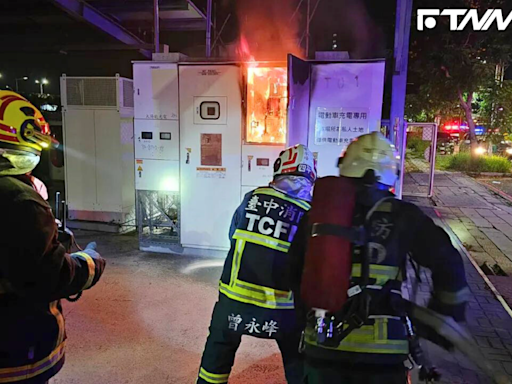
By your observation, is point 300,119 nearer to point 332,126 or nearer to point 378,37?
point 332,126

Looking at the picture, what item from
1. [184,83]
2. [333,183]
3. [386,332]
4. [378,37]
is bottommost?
[386,332]

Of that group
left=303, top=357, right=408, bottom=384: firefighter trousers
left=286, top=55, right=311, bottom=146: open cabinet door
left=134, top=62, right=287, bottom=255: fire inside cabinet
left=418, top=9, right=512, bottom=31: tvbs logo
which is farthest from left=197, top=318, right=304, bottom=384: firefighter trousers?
left=418, top=9, right=512, bottom=31: tvbs logo

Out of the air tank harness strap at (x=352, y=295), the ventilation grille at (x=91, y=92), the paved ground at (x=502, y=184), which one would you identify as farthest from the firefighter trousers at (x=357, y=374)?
the paved ground at (x=502, y=184)

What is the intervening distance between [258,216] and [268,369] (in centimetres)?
177

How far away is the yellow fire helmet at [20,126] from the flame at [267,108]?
4487 mm

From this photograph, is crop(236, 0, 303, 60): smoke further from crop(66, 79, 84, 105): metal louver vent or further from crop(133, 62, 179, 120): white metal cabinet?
crop(133, 62, 179, 120): white metal cabinet

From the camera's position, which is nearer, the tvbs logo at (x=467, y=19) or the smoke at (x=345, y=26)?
the smoke at (x=345, y=26)

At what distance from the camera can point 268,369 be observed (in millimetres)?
3918

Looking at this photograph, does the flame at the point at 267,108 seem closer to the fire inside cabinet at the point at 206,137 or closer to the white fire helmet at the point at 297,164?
the fire inside cabinet at the point at 206,137

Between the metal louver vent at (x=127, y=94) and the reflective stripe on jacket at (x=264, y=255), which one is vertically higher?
the metal louver vent at (x=127, y=94)

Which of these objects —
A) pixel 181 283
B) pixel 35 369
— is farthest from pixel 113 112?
pixel 35 369

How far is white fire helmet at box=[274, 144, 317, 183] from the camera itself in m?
3.12

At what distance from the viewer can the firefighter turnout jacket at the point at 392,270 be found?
2.05 m

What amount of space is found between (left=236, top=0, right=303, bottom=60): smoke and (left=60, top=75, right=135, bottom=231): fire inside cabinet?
11.3ft
